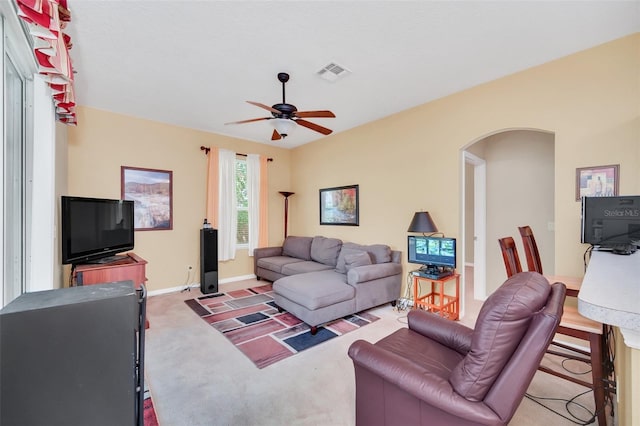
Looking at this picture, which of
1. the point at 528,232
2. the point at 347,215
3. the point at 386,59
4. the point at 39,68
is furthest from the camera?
the point at 347,215

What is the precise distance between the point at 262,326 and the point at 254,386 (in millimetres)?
1066

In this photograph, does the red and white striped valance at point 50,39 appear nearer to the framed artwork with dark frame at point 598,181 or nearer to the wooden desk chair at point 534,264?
the wooden desk chair at point 534,264

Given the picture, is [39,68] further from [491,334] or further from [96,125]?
[491,334]

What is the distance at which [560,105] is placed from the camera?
2568mm

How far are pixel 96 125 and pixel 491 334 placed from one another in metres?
5.07

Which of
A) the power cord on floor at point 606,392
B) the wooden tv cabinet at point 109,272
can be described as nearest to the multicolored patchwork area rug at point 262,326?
the wooden tv cabinet at point 109,272

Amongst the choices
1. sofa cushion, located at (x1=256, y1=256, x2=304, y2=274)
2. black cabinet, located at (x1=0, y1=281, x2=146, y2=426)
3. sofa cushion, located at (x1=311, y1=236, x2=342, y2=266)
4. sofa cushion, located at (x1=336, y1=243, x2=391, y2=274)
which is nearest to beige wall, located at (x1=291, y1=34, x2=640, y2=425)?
sofa cushion, located at (x1=336, y1=243, x2=391, y2=274)

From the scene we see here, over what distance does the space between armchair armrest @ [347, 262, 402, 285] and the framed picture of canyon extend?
3.18 m

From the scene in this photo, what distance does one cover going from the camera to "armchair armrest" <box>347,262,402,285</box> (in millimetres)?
3293

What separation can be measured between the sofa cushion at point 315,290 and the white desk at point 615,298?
2.23m

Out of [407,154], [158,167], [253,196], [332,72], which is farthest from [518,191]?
[158,167]

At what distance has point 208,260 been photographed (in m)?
4.46

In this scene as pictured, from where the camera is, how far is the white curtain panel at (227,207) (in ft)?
16.3

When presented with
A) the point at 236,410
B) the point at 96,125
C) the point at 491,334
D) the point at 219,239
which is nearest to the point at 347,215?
the point at 219,239
